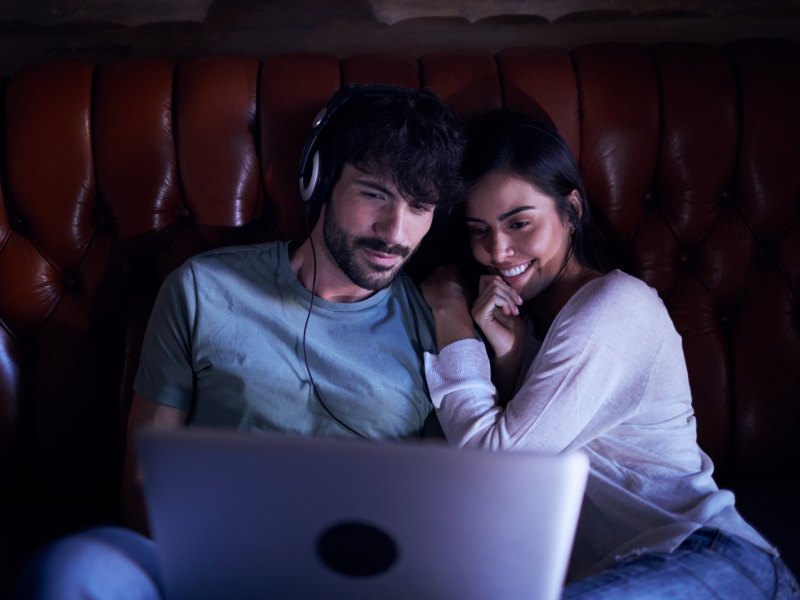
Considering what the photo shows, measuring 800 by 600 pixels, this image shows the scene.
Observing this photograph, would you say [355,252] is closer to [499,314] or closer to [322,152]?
[322,152]

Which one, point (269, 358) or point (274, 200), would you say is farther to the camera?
point (274, 200)

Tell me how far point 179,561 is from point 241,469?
0.46ft

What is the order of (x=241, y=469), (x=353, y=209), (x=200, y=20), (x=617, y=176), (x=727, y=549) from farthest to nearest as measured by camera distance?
(x=200, y=20) → (x=617, y=176) → (x=353, y=209) → (x=727, y=549) → (x=241, y=469)

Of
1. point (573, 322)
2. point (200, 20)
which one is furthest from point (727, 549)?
point (200, 20)

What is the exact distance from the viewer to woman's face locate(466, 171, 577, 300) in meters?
1.12

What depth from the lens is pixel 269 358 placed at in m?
1.10

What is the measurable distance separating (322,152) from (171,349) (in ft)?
1.24

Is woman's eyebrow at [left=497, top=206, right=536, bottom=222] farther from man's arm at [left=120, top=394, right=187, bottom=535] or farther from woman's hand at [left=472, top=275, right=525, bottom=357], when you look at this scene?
man's arm at [left=120, top=394, right=187, bottom=535]

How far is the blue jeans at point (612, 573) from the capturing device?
30.7 inches

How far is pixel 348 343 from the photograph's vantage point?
3.71 feet

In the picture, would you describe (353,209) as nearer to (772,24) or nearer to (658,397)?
(658,397)

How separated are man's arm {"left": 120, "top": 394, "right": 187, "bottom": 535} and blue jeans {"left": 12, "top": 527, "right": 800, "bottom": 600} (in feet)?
0.54

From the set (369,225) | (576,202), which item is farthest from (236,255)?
(576,202)

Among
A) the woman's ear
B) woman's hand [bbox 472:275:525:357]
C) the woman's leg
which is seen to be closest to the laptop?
the woman's leg
